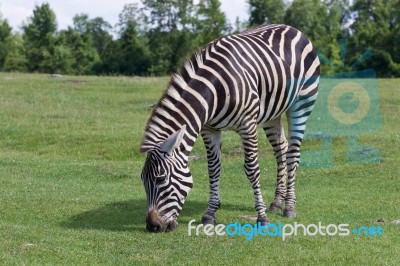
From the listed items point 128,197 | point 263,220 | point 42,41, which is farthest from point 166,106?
point 42,41

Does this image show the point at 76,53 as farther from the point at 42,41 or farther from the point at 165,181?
the point at 165,181

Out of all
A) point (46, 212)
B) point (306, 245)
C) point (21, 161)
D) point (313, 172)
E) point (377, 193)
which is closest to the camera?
point (306, 245)

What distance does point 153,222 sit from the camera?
28.5 feet

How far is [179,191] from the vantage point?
28.8 ft

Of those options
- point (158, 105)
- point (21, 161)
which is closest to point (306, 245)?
point (158, 105)

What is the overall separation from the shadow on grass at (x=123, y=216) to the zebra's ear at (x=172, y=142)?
145cm

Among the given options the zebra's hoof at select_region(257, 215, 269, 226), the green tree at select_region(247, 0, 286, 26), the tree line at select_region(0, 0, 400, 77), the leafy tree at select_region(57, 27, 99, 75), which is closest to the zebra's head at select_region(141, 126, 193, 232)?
the zebra's hoof at select_region(257, 215, 269, 226)

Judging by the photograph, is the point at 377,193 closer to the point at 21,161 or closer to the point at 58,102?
the point at 21,161

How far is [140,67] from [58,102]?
1700 inches

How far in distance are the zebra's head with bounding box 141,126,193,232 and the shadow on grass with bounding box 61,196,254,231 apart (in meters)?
0.68

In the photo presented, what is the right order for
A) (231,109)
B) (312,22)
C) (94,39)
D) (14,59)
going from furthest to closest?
(94,39) → (312,22) → (14,59) → (231,109)

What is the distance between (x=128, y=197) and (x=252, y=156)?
3497 mm

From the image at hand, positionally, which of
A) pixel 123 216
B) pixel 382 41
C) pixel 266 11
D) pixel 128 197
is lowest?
pixel 128 197

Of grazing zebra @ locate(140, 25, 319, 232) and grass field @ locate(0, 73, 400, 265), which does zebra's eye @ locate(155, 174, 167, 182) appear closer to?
grazing zebra @ locate(140, 25, 319, 232)
